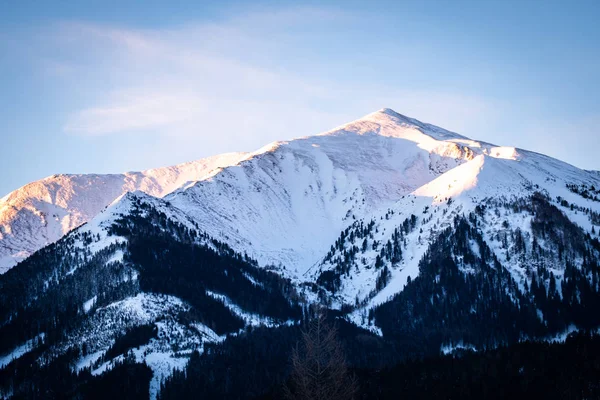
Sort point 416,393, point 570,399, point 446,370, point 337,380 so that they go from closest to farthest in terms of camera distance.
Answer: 1. point 337,380
2. point 570,399
3. point 416,393
4. point 446,370

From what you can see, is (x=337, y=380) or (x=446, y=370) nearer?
(x=337, y=380)

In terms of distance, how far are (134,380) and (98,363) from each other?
53.0 ft

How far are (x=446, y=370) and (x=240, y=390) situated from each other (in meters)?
67.2

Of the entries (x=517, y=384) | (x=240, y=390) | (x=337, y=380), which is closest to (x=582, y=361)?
(x=517, y=384)

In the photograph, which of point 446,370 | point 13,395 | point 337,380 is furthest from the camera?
point 13,395

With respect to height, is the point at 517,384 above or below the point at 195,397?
above

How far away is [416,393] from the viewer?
139000 mm

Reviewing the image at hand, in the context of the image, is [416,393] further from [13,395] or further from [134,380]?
[13,395]

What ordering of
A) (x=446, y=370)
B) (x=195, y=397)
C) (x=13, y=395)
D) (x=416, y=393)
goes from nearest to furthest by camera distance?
1. (x=416, y=393)
2. (x=446, y=370)
3. (x=195, y=397)
4. (x=13, y=395)

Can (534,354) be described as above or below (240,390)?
above

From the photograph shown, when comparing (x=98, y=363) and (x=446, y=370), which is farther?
(x=98, y=363)

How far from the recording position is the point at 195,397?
185875 millimetres

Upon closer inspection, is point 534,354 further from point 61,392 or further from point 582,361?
point 61,392

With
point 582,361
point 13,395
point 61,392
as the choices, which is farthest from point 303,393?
point 13,395
